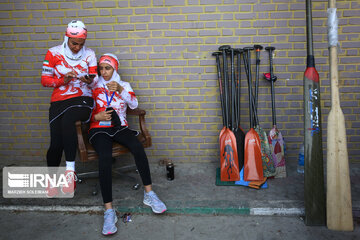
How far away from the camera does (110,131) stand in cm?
324

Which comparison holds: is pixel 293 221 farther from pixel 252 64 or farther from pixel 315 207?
pixel 252 64

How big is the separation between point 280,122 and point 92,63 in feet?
8.02

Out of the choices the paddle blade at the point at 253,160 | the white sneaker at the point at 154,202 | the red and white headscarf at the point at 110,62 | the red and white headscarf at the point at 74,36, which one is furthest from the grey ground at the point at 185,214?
the red and white headscarf at the point at 74,36

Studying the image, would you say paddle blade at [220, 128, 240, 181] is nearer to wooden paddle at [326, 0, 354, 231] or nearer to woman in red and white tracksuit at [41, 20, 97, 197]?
wooden paddle at [326, 0, 354, 231]

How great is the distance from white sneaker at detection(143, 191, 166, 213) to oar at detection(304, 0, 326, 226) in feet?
4.42

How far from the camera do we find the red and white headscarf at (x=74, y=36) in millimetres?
3123

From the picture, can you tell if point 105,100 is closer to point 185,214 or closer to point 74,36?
point 74,36

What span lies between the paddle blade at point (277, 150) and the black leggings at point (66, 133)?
2174 millimetres

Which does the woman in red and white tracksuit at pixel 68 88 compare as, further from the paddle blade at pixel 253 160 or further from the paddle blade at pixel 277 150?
the paddle blade at pixel 277 150

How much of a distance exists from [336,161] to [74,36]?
2771 millimetres

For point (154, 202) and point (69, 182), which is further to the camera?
point (69, 182)

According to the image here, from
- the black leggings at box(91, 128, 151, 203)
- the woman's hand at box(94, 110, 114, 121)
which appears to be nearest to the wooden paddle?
the black leggings at box(91, 128, 151, 203)

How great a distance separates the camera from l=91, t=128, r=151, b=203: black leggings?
290cm

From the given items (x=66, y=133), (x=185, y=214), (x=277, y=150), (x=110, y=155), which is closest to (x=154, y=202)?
(x=185, y=214)
